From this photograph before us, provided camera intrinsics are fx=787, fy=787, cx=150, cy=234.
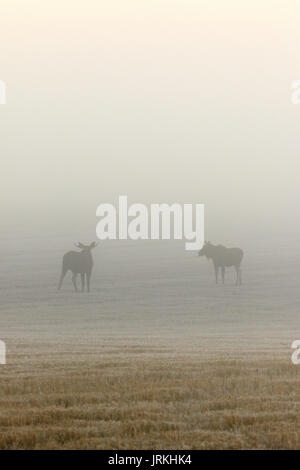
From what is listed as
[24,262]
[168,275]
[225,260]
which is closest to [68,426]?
[225,260]

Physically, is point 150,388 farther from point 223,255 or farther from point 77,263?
point 223,255

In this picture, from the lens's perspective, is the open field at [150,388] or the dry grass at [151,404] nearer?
the dry grass at [151,404]

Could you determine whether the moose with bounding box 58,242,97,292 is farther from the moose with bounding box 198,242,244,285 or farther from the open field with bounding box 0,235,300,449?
the open field with bounding box 0,235,300,449

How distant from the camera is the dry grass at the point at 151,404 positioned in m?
9.43

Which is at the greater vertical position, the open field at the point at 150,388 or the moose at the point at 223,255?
the moose at the point at 223,255

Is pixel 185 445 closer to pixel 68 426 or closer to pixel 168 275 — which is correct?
pixel 68 426

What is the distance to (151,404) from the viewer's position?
1123cm

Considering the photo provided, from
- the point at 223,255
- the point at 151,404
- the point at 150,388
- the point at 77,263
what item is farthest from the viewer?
the point at 223,255

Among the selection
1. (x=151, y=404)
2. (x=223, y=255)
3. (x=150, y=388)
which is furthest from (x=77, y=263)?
(x=151, y=404)

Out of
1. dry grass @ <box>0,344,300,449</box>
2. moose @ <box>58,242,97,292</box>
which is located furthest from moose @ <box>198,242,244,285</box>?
dry grass @ <box>0,344,300,449</box>

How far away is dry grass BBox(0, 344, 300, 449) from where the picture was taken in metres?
9.43

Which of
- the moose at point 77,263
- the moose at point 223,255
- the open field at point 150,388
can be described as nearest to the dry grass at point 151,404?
the open field at point 150,388

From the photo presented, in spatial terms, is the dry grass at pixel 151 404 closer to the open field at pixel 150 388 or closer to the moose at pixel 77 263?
the open field at pixel 150 388

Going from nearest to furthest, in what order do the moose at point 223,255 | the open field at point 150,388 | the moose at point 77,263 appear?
the open field at point 150,388
the moose at point 77,263
the moose at point 223,255
